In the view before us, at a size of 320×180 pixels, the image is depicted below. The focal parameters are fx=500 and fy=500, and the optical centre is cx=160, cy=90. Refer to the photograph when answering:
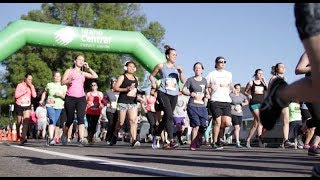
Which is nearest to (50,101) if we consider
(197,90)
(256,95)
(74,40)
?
(197,90)

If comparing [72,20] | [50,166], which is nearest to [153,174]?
[50,166]

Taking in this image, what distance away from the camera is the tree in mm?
40906

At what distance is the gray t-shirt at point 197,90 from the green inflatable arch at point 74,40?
9034mm

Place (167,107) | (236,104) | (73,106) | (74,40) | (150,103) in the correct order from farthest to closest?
(74,40)
(150,103)
(236,104)
(73,106)
(167,107)

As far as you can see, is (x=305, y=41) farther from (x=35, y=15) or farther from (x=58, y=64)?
(x=35, y=15)

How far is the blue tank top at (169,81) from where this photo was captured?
894 centimetres

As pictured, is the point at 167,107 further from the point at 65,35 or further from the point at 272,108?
the point at 65,35

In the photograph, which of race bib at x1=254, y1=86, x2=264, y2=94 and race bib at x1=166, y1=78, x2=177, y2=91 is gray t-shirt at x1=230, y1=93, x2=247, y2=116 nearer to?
race bib at x1=254, y1=86, x2=264, y2=94

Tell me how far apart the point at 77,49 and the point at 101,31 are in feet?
3.60

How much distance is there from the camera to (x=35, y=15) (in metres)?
44.8

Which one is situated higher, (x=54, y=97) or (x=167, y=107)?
(x=54, y=97)

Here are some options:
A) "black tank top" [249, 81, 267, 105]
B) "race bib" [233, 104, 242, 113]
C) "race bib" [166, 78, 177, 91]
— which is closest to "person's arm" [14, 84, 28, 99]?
"race bib" [166, 78, 177, 91]

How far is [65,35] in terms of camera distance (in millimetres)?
17766

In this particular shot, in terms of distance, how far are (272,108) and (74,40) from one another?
1488 centimetres
